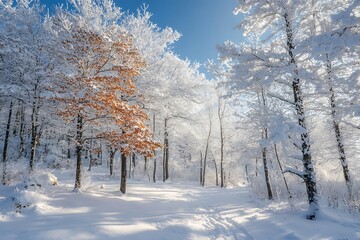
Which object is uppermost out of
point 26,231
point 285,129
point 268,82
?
point 268,82

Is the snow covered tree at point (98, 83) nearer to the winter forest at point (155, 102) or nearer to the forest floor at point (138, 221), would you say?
the winter forest at point (155, 102)

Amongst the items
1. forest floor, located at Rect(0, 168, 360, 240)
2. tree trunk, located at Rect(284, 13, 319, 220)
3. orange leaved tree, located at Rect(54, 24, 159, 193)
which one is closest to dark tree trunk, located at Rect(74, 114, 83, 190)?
orange leaved tree, located at Rect(54, 24, 159, 193)

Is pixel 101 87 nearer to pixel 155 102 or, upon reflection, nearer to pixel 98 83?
pixel 98 83

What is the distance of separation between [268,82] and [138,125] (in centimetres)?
498

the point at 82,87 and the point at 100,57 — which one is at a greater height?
the point at 100,57

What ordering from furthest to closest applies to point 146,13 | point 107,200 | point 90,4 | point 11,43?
point 146,13, point 11,43, point 90,4, point 107,200

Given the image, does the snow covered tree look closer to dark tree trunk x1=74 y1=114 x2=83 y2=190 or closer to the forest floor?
dark tree trunk x1=74 y1=114 x2=83 y2=190

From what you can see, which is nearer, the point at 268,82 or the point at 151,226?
the point at 151,226

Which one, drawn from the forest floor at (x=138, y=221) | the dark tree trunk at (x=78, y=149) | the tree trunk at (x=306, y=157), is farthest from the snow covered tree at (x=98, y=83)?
the tree trunk at (x=306, y=157)

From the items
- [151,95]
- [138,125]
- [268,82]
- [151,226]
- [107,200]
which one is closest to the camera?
[151,226]

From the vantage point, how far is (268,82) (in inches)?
303

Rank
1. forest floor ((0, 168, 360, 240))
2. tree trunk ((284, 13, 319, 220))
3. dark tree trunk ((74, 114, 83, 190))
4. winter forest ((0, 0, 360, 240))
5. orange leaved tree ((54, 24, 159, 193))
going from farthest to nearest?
1. dark tree trunk ((74, 114, 83, 190))
2. orange leaved tree ((54, 24, 159, 193))
3. tree trunk ((284, 13, 319, 220))
4. winter forest ((0, 0, 360, 240))
5. forest floor ((0, 168, 360, 240))

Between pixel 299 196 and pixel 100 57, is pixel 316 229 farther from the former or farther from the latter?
pixel 100 57

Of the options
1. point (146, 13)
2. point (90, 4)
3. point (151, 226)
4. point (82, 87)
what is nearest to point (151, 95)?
point (82, 87)
